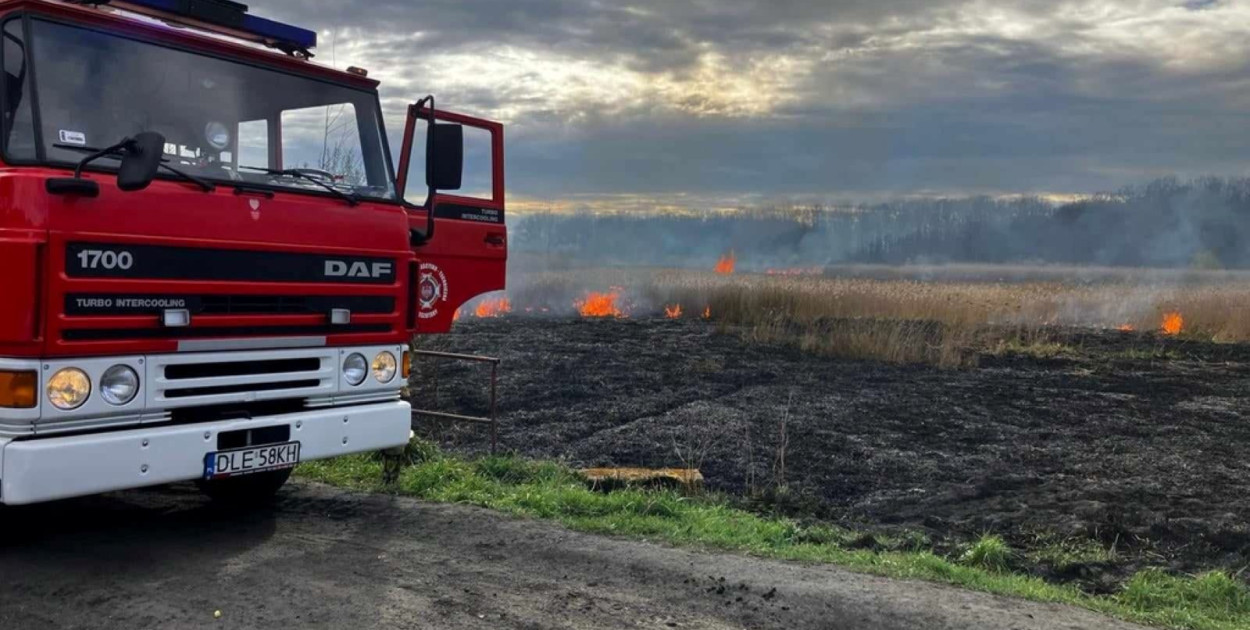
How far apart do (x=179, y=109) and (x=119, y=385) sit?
167cm

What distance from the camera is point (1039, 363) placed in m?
19.2

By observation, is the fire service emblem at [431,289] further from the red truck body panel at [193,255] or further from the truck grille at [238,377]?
the truck grille at [238,377]

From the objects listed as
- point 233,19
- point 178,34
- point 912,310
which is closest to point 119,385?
point 178,34

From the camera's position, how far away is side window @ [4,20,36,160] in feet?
16.4

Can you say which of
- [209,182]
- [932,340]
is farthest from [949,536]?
[932,340]

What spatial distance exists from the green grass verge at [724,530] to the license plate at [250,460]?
184 centimetres

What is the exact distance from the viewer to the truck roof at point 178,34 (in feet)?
17.3

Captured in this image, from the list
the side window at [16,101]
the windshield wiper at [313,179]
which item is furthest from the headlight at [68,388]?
the windshield wiper at [313,179]

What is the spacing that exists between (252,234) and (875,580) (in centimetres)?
403

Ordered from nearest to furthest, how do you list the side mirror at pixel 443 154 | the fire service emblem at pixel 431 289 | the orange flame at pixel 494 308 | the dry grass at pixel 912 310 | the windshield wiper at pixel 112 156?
1. the windshield wiper at pixel 112 156
2. the side mirror at pixel 443 154
3. the fire service emblem at pixel 431 289
4. the dry grass at pixel 912 310
5. the orange flame at pixel 494 308

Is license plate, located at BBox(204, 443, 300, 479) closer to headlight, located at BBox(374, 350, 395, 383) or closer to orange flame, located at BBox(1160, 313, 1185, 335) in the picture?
headlight, located at BBox(374, 350, 395, 383)

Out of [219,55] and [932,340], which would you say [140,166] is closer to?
[219,55]

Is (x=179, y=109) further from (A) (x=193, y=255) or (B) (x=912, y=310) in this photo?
(B) (x=912, y=310)

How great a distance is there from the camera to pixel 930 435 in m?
11.6
